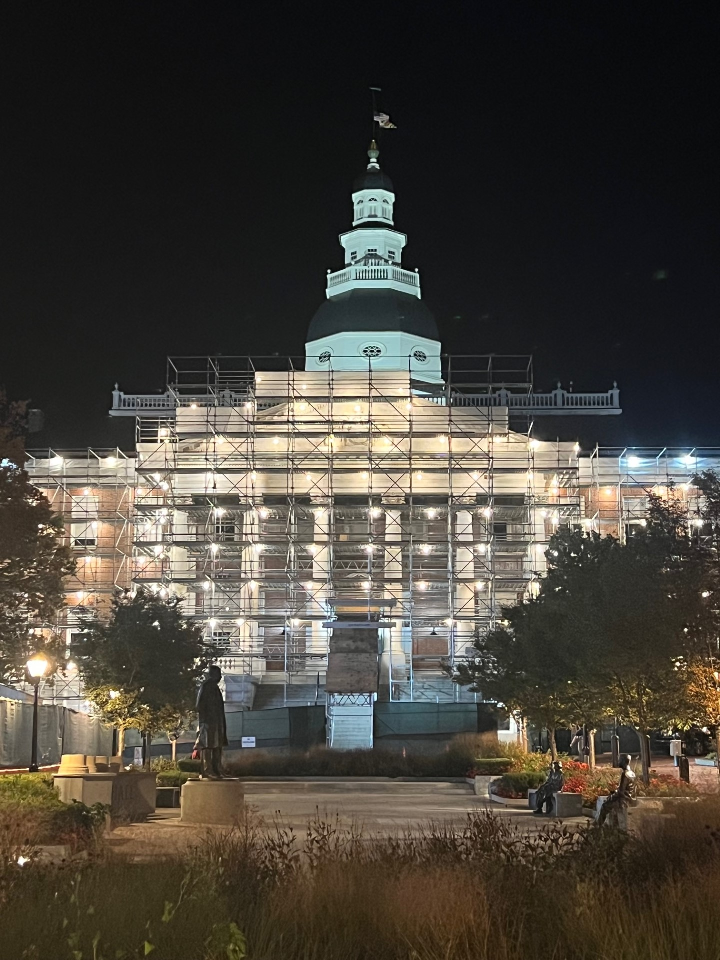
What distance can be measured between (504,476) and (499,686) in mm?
26764

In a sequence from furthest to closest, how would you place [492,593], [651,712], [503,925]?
[492,593], [651,712], [503,925]

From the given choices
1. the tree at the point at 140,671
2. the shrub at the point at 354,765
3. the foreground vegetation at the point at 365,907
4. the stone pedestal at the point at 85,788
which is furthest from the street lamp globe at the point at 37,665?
the shrub at the point at 354,765

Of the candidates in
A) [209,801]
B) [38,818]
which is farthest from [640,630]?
[38,818]

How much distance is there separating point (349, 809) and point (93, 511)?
39165mm

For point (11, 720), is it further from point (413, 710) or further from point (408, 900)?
point (408, 900)

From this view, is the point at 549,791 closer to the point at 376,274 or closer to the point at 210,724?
the point at 210,724

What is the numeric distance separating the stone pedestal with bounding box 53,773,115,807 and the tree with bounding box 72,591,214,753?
14223 mm

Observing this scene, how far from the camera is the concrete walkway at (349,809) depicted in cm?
1709

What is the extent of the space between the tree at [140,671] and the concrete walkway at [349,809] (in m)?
3.21

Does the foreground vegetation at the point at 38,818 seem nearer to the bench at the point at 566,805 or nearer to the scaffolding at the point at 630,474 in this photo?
the bench at the point at 566,805

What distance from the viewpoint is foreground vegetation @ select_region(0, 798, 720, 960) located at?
8492mm

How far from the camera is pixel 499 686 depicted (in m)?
36.7

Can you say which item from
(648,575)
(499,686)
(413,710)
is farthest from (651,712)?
(413,710)

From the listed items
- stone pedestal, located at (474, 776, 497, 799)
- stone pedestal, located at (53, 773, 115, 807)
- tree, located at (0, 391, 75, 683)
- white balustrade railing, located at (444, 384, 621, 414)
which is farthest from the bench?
white balustrade railing, located at (444, 384, 621, 414)
